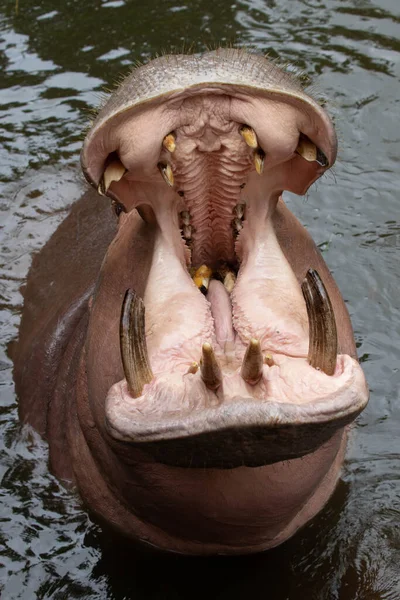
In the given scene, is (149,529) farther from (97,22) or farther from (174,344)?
(97,22)

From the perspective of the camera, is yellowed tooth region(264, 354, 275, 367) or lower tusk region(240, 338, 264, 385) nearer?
lower tusk region(240, 338, 264, 385)

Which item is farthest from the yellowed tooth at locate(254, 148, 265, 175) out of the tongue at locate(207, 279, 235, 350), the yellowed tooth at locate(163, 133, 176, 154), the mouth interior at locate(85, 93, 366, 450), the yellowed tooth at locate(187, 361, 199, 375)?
the yellowed tooth at locate(187, 361, 199, 375)

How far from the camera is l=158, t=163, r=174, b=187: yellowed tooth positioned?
115 inches

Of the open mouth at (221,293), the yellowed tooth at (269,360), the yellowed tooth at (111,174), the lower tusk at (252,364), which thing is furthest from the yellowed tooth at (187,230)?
the lower tusk at (252,364)

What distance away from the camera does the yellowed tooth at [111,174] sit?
2.96 m

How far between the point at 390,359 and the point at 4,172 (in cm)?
311

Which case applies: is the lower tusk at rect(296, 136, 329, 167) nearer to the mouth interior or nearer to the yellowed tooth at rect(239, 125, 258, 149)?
the mouth interior

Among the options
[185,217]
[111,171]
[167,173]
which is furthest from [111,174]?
[185,217]

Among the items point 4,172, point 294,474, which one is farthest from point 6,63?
point 294,474

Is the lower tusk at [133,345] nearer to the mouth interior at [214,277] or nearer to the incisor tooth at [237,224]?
the mouth interior at [214,277]

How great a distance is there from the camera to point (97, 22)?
26.5 ft

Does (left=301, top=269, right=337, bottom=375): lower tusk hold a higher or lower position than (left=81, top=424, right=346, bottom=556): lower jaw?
higher

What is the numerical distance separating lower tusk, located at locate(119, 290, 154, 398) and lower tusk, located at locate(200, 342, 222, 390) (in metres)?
0.23

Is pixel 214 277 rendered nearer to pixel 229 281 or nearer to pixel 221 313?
pixel 229 281
